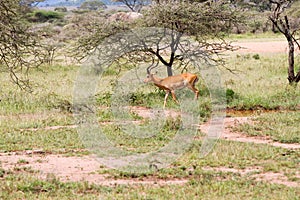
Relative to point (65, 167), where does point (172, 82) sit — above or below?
above

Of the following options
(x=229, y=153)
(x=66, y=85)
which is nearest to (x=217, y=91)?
(x=66, y=85)

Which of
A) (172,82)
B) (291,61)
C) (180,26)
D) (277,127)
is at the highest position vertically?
(180,26)

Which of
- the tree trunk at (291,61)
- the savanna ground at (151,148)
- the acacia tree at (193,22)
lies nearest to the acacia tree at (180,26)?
the acacia tree at (193,22)

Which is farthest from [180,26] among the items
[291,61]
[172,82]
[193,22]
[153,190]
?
[153,190]

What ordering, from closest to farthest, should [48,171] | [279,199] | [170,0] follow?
A: [279,199], [48,171], [170,0]

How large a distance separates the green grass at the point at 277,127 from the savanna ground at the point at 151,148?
17 millimetres

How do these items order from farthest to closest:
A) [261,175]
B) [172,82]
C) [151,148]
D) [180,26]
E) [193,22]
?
[180,26] < [193,22] < [172,82] < [151,148] < [261,175]

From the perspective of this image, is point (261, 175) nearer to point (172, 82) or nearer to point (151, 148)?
point (151, 148)

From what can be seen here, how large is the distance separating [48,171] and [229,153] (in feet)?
8.35

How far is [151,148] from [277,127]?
2644 millimetres

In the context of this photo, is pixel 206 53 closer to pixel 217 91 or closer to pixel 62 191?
pixel 217 91

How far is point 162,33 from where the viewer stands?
14008mm

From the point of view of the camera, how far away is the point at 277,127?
10.4m

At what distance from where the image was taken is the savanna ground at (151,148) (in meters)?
6.70
